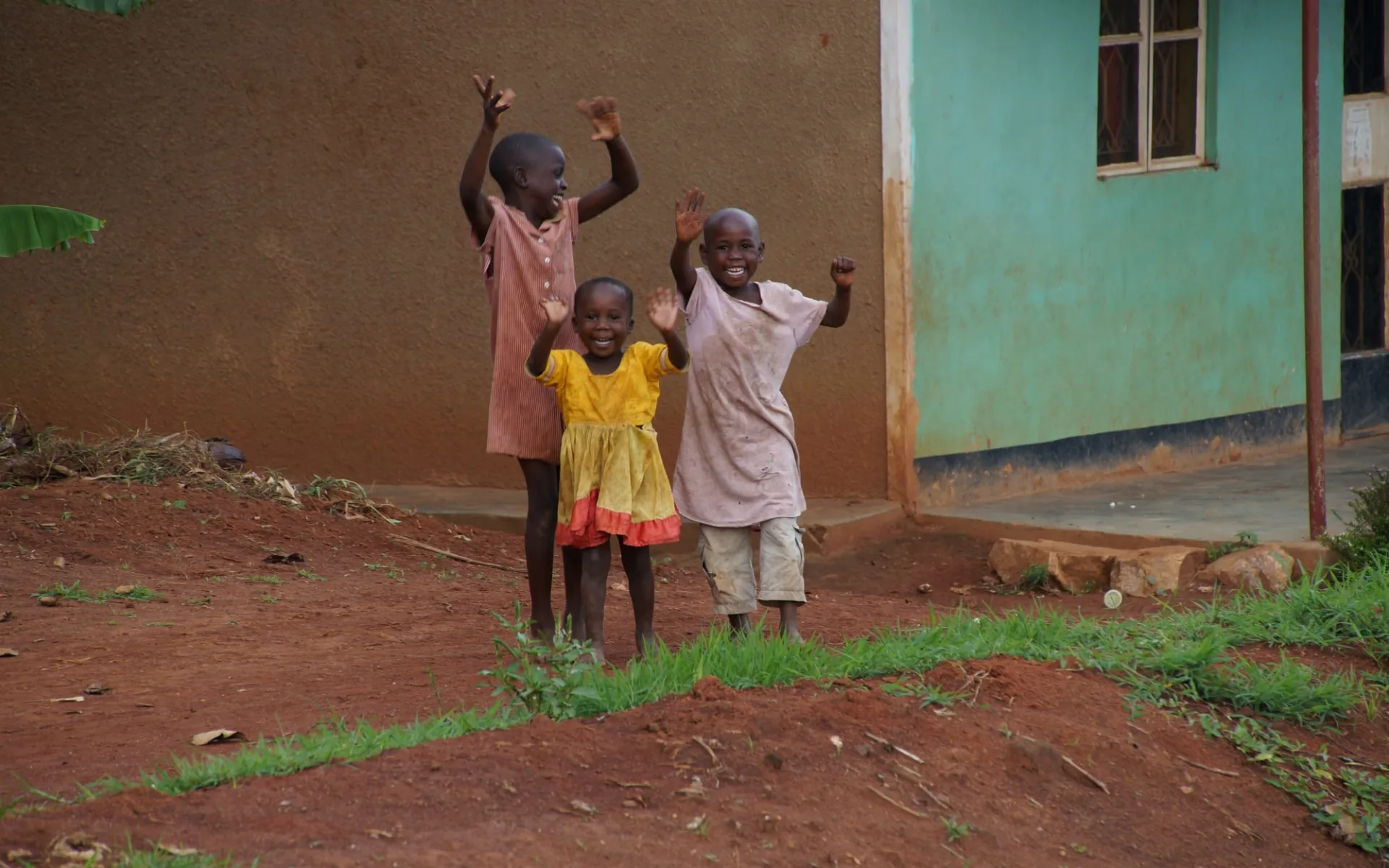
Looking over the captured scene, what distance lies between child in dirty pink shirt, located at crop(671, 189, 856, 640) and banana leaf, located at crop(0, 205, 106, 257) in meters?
2.10

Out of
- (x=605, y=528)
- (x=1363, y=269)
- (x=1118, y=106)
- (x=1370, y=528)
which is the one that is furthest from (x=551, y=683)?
(x=1363, y=269)

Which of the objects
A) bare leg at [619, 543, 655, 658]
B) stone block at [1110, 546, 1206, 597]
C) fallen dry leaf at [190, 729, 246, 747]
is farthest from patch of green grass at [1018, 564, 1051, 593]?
fallen dry leaf at [190, 729, 246, 747]

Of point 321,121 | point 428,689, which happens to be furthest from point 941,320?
point 428,689

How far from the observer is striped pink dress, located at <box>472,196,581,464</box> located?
455 centimetres

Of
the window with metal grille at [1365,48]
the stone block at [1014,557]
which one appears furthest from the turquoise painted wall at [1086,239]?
the stone block at [1014,557]

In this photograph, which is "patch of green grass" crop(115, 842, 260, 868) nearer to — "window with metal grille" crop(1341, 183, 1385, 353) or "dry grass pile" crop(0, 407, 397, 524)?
"dry grass pile" crop(0, 407, 397, 524)

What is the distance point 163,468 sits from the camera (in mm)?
7562

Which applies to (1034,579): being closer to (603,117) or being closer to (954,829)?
(603,117)

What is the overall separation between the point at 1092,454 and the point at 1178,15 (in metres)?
2.45

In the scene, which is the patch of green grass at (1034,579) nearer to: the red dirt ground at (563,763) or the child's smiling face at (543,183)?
the red dirt ground at (563,763)

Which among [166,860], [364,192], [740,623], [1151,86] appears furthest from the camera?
[1151,86]

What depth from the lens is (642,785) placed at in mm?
3256

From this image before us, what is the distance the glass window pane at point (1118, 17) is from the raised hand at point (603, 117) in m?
4.57

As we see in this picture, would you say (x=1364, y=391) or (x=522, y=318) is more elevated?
(x=522, y=318)
